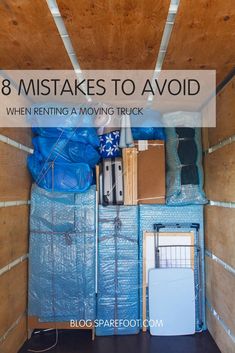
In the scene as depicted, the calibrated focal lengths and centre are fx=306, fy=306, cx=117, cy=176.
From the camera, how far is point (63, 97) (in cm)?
307

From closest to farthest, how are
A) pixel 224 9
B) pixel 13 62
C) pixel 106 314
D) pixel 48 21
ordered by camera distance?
pixel 224 9 → pixel 48 21 → pixel 13 62 → pixel 106 314

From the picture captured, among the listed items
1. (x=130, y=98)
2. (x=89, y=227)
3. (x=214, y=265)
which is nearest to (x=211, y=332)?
(x=214, y=265)

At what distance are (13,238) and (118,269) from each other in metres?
1.14

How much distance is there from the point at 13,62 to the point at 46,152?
1098 mm

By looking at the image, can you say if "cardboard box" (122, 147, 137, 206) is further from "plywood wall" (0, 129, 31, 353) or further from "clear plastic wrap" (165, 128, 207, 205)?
"plywood wall" (0, 129, 31, 353)

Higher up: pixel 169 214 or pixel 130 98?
pixel 130 98

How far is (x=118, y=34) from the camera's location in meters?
1.89

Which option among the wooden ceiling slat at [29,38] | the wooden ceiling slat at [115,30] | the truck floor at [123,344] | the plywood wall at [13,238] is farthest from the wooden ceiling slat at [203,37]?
the truck floor at [123,344]

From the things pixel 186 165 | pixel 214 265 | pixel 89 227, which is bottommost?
pixel 214 265

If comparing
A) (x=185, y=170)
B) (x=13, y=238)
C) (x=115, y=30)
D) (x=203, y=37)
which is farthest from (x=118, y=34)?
(x=13, y=238)

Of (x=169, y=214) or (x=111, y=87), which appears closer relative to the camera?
(x=111, y=87)

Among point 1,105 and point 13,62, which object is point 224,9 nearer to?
point 13,62

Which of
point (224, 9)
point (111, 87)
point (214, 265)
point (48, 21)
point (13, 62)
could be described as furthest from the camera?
point (214, 265)

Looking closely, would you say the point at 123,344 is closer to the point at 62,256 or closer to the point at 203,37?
the point at 62,256
